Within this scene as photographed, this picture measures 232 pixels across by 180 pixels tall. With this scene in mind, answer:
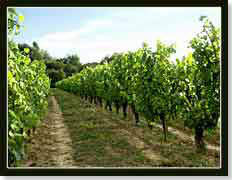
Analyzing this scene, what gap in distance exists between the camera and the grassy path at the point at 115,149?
202 inches

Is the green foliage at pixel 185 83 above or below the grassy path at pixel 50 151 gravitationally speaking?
above

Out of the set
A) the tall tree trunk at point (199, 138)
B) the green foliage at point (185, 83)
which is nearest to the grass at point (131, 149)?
the tall tree trunk at point (199, 138)

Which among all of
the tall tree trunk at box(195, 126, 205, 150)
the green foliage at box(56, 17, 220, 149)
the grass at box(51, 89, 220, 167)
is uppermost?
the green foliage at box(56, 17, 220, 149)

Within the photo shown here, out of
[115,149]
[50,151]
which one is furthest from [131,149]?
[50,151]

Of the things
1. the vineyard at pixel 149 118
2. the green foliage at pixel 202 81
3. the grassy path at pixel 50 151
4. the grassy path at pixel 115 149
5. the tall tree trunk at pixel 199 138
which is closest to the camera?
the vineyard at pixel 149 118

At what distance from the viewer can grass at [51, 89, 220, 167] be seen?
17.0 ft

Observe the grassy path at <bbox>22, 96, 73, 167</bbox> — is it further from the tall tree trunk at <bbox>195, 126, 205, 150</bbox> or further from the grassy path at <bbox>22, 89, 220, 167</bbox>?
the tall tree trunk at <bbox>195, 126, 205, 150</bbox>

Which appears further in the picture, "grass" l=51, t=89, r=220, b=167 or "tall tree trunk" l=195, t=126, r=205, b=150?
"tall tree trunk" l=195, t=126, r=205, b=150

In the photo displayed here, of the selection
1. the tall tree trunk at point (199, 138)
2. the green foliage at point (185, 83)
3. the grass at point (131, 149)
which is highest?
the green foliage at point (185, 83)

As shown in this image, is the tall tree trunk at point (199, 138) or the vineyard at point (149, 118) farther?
the tall tree trunk at point (199, 138)

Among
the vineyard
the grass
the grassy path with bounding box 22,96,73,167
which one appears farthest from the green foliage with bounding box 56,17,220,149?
the grassy path with bounding box 22,96,73,167

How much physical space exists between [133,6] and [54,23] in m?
1.20

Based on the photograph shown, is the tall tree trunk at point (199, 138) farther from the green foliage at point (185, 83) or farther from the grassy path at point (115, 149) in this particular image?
the grassy path at point (115, 149)
